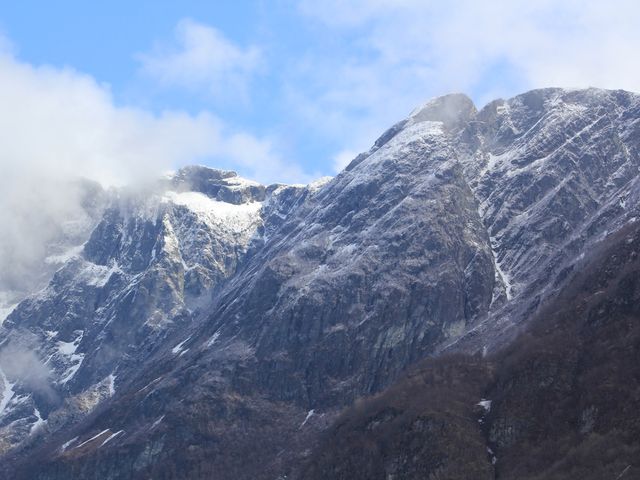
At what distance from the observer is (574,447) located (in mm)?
192500

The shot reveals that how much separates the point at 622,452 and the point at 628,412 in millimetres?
14599

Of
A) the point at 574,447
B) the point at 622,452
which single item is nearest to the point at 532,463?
the point at 574,447

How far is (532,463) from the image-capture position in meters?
197

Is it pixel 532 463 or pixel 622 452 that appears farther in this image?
pixel 532 463

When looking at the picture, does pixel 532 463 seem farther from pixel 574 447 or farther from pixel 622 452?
pixel 622 452

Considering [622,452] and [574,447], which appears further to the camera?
[574,447]

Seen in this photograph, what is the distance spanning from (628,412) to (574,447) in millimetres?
12003

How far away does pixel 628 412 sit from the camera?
191 metres

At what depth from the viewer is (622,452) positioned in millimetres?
177750

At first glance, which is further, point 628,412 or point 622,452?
point 628,412

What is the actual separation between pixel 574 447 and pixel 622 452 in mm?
15622

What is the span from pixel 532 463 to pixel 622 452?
926 inches
